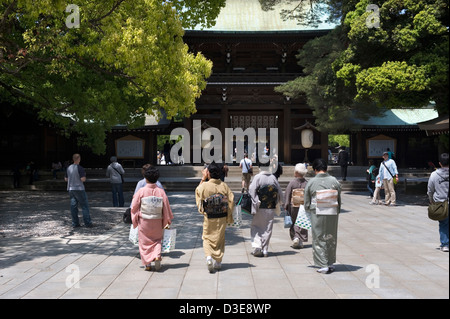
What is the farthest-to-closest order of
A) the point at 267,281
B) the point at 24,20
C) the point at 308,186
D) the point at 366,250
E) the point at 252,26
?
the point at 252,26
the point at 24,20
the point at 366,250
the point at 308,186
the point at 267,281

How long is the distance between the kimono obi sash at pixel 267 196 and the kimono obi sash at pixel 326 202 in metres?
1.19

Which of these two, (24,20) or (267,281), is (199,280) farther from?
(24,20)

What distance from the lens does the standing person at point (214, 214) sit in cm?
601

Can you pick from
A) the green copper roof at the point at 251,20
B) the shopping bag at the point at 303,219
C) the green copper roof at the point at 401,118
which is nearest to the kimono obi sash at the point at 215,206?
the shopping bag at the point at 303,219

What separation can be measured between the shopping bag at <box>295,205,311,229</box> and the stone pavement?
1.73 feet

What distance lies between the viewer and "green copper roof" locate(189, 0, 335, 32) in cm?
2453

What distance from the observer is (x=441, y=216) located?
685 centimetres

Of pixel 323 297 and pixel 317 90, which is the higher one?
pixel 317 90

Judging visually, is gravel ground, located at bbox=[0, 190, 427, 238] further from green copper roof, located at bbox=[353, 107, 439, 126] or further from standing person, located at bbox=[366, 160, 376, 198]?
green copper roof, located at bbox=[353, 107, 439, 126]

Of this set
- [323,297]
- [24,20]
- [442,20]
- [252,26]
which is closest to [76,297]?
[323,297]

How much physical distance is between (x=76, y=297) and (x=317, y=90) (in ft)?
56.1

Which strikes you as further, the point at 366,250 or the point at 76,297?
the point at 366,250

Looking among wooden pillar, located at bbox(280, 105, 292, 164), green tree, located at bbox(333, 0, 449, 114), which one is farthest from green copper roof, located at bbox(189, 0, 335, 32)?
green tree, located at bbox(333, 0, 449, 114)

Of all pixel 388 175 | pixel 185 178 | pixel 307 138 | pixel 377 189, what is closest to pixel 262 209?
pixel 388 175
